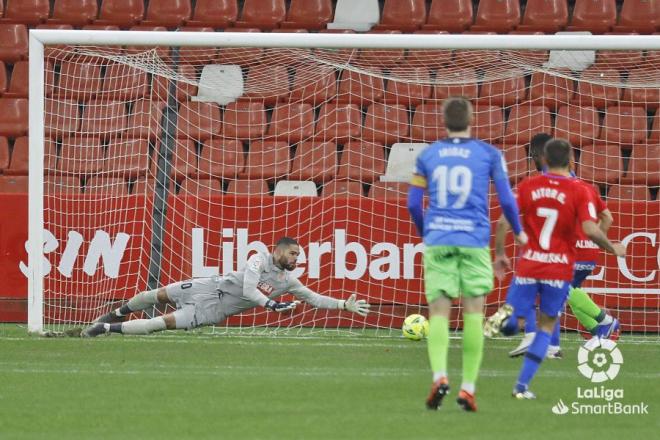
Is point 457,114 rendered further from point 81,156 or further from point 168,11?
point 168,11

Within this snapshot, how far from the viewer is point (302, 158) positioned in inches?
592

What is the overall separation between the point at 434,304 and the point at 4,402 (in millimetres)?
2683

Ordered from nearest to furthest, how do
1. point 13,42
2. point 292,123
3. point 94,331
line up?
point 94,331
point 292,123
point 13,42

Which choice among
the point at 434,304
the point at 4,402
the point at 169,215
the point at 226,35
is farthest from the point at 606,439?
the point at 169,215

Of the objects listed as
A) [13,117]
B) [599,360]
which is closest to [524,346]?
[599,360]

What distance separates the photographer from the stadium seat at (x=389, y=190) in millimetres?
14664

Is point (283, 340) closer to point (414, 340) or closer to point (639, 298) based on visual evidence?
point (414, 340)

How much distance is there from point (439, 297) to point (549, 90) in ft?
24.6

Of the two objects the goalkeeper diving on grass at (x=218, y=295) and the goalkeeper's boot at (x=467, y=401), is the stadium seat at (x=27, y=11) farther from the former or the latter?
the goalkeeper's boot at (x=467, y=401)

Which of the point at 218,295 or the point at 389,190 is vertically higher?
the point at 389,190

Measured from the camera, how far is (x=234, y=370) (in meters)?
10.3

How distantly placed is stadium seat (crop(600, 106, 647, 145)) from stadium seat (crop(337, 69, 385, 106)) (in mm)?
2471

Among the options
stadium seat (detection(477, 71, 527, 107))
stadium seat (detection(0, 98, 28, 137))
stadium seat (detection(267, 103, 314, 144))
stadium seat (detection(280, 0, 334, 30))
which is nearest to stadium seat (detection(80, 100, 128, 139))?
stadium seat (detection(0, 98, 28, 137))

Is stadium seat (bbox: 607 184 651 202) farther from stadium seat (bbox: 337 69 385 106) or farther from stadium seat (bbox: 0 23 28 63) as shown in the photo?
stadium seat (bbox: 0 23 28 63)
